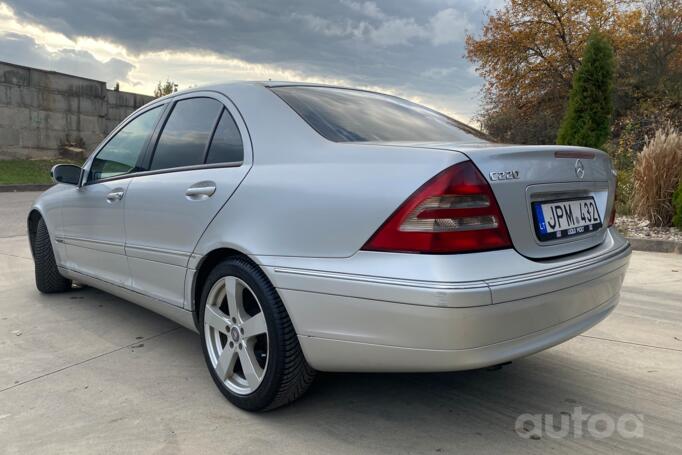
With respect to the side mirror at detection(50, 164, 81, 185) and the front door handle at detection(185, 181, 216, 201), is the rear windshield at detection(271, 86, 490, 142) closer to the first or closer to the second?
the front door handle at detection(185, 181, 216, 201)

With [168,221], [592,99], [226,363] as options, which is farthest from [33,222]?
[592,99]

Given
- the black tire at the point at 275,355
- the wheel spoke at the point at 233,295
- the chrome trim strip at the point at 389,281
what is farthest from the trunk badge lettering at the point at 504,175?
the wheel spoke at the point at 233,295

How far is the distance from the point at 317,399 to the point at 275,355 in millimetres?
460


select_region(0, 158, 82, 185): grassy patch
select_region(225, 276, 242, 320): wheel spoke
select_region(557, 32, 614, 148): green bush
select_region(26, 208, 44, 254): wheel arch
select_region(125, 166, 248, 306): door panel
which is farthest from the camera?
select_region(0, 158, 82, 185): grassy patch

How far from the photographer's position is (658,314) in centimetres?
406

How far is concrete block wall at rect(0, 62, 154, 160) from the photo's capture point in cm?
1648

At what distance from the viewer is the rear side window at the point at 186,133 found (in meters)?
2.89

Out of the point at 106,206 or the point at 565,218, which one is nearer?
the point at 565,218

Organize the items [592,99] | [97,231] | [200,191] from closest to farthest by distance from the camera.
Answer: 1. [200,191]
2. [97,231]
3. [592,99]

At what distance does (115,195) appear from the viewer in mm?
3387

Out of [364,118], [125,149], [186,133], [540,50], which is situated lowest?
[125,149]

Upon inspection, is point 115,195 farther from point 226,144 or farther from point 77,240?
point 226,144

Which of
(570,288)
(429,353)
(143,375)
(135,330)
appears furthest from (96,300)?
(570,288)

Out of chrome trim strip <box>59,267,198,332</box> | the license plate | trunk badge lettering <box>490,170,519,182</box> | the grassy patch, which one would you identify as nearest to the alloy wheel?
chrome trim strip <box>59,267,198,332</box>
